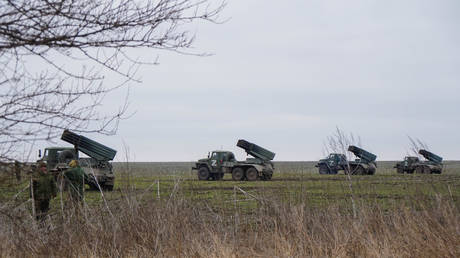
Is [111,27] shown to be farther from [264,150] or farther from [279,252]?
[264,150]

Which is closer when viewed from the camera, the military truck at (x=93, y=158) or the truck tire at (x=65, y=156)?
the military truck at (x=93, y=158)

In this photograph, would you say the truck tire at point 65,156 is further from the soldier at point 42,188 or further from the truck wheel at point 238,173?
the soldier at point 42,188

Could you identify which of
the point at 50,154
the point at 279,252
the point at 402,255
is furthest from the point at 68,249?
the point at 50,154

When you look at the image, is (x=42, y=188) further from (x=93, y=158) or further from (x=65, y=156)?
(x=65, y=156)

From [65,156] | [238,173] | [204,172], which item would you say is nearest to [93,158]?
[65,156]

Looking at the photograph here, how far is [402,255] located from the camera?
6.27 m

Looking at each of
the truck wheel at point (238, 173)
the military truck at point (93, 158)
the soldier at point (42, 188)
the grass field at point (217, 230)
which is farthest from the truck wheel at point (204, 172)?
the grass field at point (217, 230)

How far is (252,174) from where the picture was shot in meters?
28.6

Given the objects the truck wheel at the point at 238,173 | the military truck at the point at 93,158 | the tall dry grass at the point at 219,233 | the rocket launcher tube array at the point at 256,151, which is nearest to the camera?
the tall dry grass at the point at 219,233

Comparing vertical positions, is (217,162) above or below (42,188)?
above

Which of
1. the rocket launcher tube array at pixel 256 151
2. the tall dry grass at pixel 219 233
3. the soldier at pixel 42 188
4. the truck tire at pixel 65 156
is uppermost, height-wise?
the rocket launcher tube array at pixel 256 151

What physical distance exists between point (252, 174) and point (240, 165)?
0.82 meters

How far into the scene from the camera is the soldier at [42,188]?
4.92m

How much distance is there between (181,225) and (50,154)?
1649 centimetres
